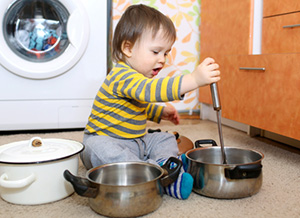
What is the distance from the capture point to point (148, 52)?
1.03 meters

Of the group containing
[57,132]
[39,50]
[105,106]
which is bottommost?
[57,132]

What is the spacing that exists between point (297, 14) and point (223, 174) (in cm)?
71

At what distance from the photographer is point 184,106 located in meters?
2.04

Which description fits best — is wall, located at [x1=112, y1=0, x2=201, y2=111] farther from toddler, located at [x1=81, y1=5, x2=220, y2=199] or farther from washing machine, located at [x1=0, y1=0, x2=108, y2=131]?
toddler, located at [x1=81, y1=5, x2=220, y2=199]

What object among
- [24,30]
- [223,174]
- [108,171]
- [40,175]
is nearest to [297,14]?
[223,174]

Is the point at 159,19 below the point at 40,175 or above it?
above

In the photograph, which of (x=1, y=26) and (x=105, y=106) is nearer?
(x=105, y=106)

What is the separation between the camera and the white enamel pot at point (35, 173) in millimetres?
771

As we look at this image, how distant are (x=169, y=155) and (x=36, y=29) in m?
0.93

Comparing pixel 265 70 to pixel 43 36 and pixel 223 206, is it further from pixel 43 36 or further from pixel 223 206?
pixel 43 36

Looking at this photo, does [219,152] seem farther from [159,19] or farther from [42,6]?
[42,6]

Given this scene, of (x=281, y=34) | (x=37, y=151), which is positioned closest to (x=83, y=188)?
(x=37, y=151)

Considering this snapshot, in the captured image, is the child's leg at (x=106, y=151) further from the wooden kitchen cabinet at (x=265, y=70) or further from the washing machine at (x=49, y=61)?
the washing machine at (x=49, y=61)

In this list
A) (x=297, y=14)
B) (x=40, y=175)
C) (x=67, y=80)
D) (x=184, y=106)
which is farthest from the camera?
(x=184, y=106)
